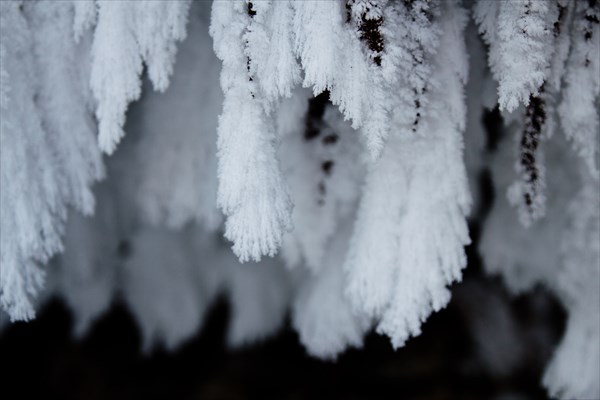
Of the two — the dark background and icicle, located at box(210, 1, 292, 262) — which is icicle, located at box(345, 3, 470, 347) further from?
the dark background

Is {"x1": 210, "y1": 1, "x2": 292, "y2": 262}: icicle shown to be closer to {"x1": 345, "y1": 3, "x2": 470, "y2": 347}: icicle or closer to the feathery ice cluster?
the feathery ice cluster

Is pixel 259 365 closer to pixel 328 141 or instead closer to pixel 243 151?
pixel 328 141

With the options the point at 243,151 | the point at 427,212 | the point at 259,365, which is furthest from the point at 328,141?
the point at 259,365

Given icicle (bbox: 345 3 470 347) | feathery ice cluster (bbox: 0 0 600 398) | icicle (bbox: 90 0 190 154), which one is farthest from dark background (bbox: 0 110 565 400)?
icicle (bbox: 90 0 190 154)

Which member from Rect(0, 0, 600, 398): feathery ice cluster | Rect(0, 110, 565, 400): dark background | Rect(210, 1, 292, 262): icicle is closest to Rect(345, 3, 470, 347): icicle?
Rect(0, 0, 600, 398): feathery ice cluster

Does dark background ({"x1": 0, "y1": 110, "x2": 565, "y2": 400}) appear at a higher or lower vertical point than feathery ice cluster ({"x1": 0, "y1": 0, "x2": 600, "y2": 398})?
lower

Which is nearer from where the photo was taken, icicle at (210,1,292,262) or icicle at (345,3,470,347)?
icicle at (210,1,292,262)

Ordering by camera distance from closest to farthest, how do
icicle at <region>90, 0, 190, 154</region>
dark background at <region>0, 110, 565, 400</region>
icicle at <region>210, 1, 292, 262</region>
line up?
icicle at <region>210, 1, 292, 262</region> < icicle at <region>90, 0, 190, 154</region> < dark background at <region>0, 110, 565, 400</region>

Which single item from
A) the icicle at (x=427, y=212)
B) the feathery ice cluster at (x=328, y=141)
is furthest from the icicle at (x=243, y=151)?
the icicle at (x=427, y=212)

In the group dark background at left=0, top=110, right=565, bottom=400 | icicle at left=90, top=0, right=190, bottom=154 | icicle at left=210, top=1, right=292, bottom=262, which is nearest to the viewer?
icicle at left=210, top=1, right=292, bottom=262
